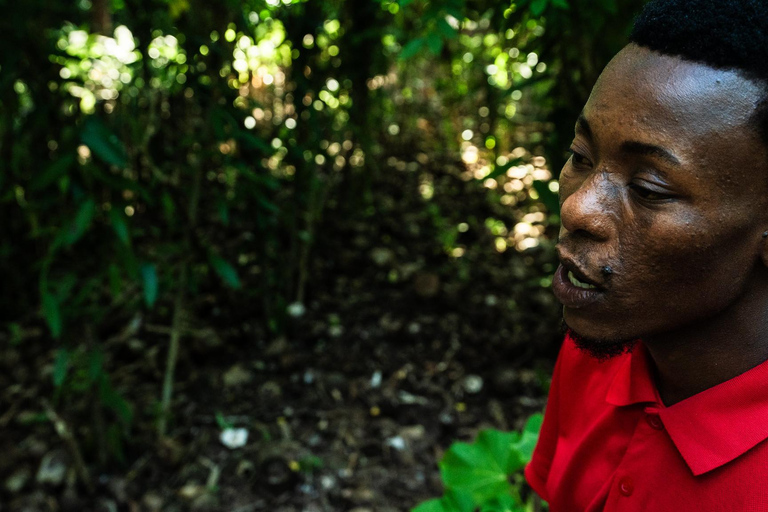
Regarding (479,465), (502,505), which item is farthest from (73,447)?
(502,505)

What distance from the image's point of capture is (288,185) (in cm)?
289

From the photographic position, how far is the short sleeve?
113 centimetres

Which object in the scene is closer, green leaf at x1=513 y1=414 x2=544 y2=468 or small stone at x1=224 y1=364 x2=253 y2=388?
green leaf at x1=513 y1=414 x2=544 y2=468

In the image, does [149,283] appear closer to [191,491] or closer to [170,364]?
[170,364]

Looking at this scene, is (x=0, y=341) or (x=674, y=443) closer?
(x=674, y=443)

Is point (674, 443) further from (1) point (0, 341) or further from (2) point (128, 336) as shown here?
(1) point (0, 341)

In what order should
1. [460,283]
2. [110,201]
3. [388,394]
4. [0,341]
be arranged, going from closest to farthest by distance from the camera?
[110,201] → [388,394] → [0,341] → [460,283]

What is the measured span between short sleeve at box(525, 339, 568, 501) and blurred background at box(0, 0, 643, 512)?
637 millimetres

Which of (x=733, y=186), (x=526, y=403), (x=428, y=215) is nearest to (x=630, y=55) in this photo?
(x=733, y=186)

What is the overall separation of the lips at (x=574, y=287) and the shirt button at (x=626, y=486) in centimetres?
25

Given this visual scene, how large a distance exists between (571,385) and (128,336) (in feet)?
6.27

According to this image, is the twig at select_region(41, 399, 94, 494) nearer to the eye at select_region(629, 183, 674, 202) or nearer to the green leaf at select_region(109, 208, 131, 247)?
the green leaf at select_region(109, 208, 131, 247)

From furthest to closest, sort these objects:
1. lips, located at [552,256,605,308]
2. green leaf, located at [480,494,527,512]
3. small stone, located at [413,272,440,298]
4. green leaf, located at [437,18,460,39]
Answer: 1. small stone, located at [413,272,440,298]
2. green leaf, located at [437,18,460,39]
3. green leaf, located at [480,494,527,512]
4. lips, located at [552,256,605,308]

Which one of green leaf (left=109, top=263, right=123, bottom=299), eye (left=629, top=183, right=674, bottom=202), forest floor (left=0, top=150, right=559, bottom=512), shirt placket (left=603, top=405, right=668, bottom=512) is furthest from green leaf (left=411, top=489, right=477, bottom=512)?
green leaf (left=109, top=263, right=123, bottom=299)
